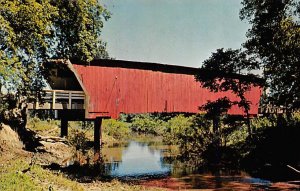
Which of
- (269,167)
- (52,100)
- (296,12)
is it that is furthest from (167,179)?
(296,12)

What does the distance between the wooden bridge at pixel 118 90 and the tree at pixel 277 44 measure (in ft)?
26.5

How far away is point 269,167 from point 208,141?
515 centimetres

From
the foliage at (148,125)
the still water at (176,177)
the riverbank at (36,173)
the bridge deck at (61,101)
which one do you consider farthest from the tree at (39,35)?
the foliage at (148,125)

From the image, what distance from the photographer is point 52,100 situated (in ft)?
74.6

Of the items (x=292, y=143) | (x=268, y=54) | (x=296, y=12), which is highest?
(x=296, y=12)

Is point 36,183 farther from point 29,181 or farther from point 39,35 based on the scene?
point 39,35

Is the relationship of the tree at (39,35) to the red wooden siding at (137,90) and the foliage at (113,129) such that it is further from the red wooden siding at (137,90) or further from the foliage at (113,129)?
the foliage at (113,129)

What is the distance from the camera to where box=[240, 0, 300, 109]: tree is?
21.3 metres

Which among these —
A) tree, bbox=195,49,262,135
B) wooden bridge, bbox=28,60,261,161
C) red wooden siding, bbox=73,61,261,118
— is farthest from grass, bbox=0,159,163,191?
tree, bbox=195,49,262,135

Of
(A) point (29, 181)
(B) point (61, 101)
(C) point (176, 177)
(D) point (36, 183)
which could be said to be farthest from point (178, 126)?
(A) point (29, 181)

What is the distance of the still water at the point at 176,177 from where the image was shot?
18.2 meters

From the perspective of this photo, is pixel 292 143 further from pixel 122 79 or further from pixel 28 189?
pixel 28 189

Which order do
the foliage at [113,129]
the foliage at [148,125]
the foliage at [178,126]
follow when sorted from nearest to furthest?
the foliage at [178,126]
the foliage at [113,129]
the foliage at [148,125]

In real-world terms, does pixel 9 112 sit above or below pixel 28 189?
above
